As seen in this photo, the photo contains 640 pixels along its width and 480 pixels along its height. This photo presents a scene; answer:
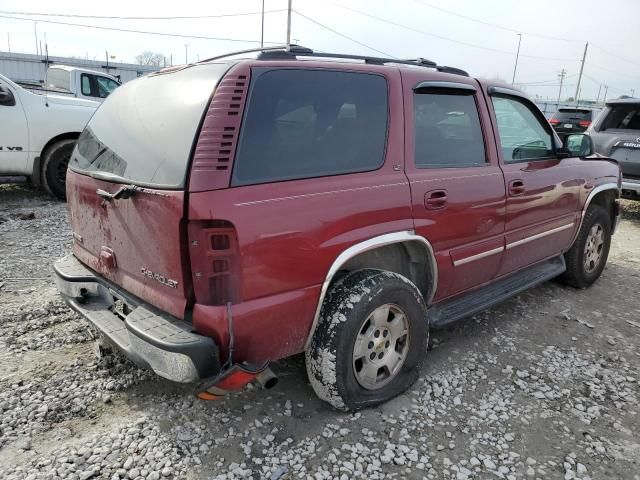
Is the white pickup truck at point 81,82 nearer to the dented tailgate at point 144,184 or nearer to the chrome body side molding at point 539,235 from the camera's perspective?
the dented tailgate at point 144,184

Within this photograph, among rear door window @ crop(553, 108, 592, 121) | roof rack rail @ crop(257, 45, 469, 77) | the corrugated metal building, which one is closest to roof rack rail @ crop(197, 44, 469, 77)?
roof rack rail @ crop(257, 45, 469, 77)

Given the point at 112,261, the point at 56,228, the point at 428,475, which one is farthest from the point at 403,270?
the point at 56,228

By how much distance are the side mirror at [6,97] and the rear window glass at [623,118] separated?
9000 millimetres

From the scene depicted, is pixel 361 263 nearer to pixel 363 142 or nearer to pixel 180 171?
pixel 363 142

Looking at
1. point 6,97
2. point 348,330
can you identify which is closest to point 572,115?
point 6,97

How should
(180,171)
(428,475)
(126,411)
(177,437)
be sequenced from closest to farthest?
(180,171), (428,475), (177,437), (126,411)

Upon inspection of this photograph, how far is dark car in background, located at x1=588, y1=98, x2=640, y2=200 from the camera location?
725 centimetres

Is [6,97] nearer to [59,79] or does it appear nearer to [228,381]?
[59,79]

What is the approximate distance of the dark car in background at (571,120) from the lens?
14.3 meters

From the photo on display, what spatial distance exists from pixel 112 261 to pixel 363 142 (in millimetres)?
1498

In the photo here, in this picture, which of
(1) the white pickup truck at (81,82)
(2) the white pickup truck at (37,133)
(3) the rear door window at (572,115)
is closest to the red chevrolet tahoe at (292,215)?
(2) the white pickup truck at (37,133)

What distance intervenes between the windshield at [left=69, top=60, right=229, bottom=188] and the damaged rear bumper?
624 mm

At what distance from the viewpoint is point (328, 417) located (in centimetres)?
271

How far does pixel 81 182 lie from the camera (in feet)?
9.21
